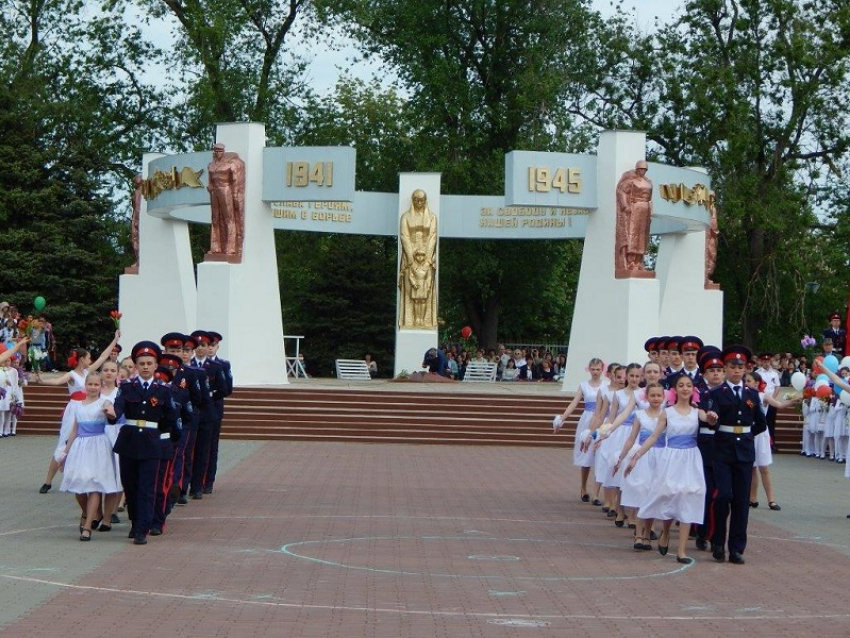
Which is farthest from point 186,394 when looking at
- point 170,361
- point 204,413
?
point 204,413

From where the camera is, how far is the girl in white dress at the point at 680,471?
12305mm

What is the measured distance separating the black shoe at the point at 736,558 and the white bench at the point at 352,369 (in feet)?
94.0

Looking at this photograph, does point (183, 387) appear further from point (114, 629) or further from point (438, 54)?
point (438, 54)

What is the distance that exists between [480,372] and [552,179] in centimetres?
1098

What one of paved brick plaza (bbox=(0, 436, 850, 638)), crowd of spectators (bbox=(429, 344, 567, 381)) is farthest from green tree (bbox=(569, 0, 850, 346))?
paved brick plaza (bbox=(0, 436, 850, 638))

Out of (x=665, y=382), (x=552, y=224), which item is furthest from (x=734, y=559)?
(x=552, y=224)

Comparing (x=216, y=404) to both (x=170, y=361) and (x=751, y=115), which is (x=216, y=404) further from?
(x=751, y=115)

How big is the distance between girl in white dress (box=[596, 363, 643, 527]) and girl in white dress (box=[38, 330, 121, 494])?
17.0 ft

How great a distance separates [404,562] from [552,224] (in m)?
25.5

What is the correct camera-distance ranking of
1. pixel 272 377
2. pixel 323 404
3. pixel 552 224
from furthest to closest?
1. pixel 552 224
2. pixel 272 377
3. pixel 323 404

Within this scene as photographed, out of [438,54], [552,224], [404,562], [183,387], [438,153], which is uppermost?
[438,54]

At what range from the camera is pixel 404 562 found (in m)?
11.8

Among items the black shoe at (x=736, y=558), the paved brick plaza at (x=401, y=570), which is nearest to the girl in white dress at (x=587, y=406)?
the paved brick plaza at (x=401, y=570)

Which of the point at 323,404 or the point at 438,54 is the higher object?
the point at 438,54
